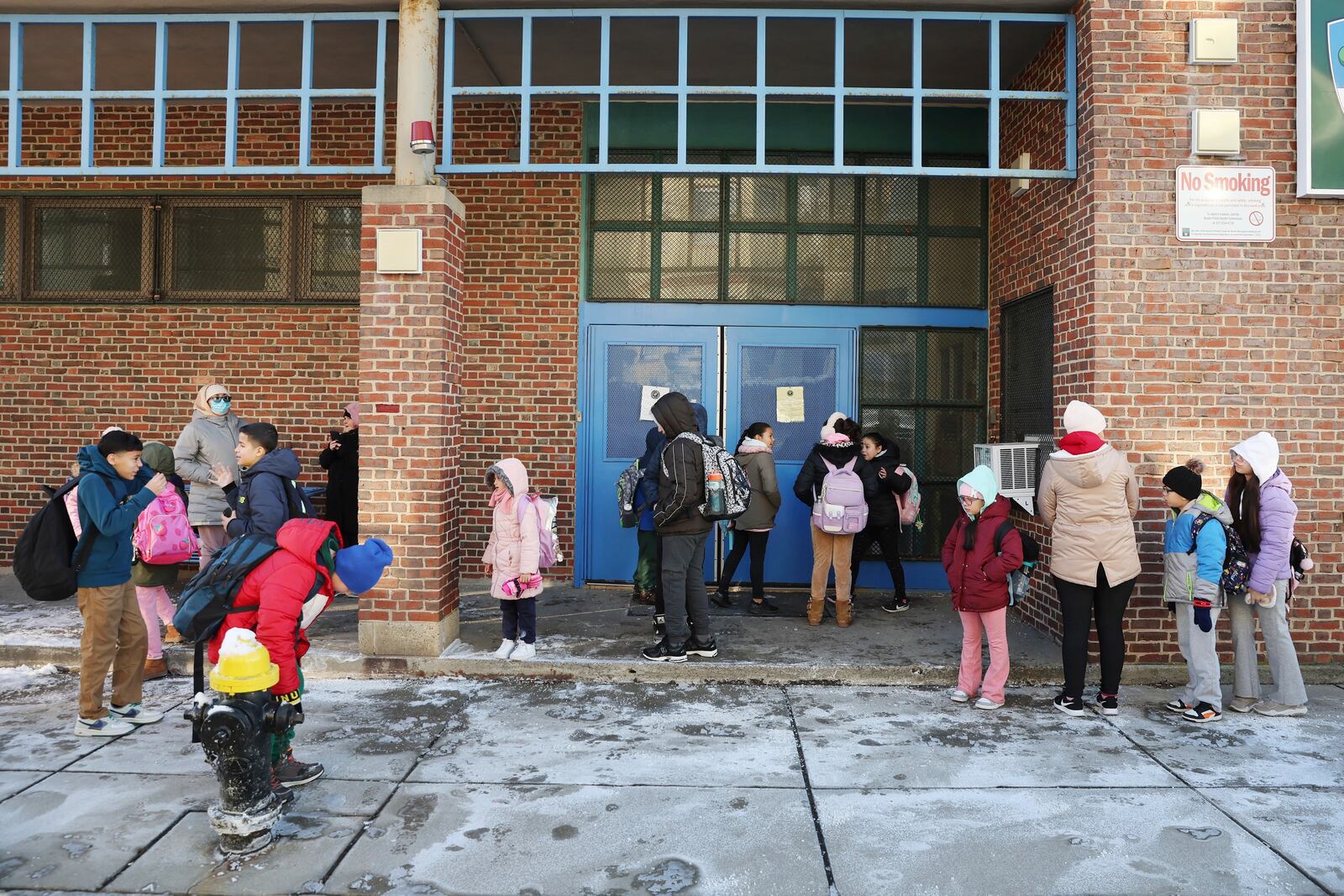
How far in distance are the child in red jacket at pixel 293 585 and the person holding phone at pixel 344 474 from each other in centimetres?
437

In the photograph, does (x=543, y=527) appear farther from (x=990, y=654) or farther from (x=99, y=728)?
(x=990, y=654)

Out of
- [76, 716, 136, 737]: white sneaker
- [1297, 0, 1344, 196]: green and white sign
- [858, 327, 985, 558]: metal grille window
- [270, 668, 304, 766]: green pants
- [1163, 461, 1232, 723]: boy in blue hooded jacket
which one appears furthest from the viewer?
[858, 327, 985, 558]: metal grille window

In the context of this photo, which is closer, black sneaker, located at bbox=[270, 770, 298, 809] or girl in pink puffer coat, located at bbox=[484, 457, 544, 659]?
black sneaker, located at bbox=[270, 770, 298, 809]

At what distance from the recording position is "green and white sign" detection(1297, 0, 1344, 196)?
6582 mm

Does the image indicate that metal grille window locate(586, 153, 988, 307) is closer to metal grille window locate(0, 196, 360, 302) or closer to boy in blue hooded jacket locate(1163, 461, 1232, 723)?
metal grille window locate(0, 196, 360, 302)

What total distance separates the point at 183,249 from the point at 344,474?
9.15 feet

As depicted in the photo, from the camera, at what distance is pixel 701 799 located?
4.50 m

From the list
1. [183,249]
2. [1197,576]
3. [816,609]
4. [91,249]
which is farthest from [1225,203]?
[91,249]

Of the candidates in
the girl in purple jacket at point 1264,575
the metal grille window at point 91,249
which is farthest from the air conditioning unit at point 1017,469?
the metal grille window at point 91,249

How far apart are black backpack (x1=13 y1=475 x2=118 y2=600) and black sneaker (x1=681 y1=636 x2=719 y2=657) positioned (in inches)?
142

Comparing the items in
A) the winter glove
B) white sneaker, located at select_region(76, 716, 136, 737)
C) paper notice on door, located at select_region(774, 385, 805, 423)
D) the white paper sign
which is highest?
the white paper sign

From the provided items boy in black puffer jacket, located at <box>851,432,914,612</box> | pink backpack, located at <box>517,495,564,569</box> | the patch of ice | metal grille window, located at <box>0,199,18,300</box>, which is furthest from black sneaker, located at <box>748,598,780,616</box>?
metal grille window, located at <box>0,199,18,300</box>

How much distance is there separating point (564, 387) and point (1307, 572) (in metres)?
5.97

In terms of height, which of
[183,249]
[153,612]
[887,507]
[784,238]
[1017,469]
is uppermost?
[784,238]
